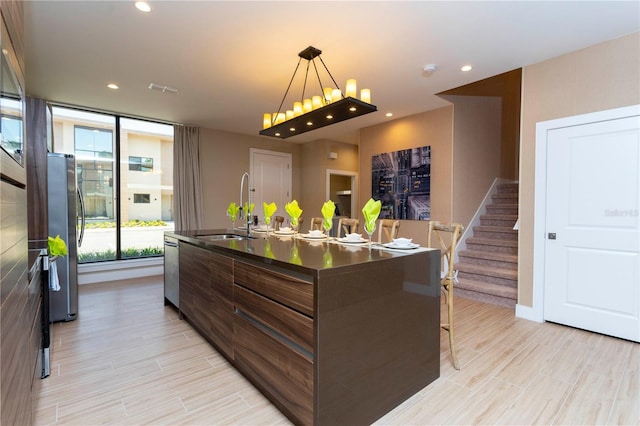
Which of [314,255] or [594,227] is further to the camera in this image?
[594,227]

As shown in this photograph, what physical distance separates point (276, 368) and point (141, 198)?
15.9 feet

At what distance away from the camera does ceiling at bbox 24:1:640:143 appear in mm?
2346

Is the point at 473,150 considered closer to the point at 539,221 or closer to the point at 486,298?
the point at 539,221

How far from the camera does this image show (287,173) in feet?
23.4

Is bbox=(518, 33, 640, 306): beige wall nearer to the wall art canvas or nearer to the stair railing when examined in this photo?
the stair railing

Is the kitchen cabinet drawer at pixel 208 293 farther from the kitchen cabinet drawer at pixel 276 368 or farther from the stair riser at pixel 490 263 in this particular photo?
the stair riser at pixel 490 263

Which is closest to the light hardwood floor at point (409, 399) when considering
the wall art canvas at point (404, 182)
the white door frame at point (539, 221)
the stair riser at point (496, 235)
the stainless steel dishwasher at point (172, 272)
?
the white door frame at point (539, 221)

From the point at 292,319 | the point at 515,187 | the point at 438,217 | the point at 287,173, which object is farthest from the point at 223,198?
the point at 515,187

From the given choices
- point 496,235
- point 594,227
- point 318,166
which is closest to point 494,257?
point 496,235

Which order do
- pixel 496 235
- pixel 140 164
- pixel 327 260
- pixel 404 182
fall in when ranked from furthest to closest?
pixel 140 164 → pixel 404 182 → pixel 496 235 → pixel 327 260

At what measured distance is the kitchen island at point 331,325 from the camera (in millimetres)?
1483

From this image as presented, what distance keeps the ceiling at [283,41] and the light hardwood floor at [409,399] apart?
8.99ft

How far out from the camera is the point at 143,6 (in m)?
2.30

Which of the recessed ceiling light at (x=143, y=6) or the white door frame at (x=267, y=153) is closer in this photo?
the recessed ceiling light at (x=143, y=6)
